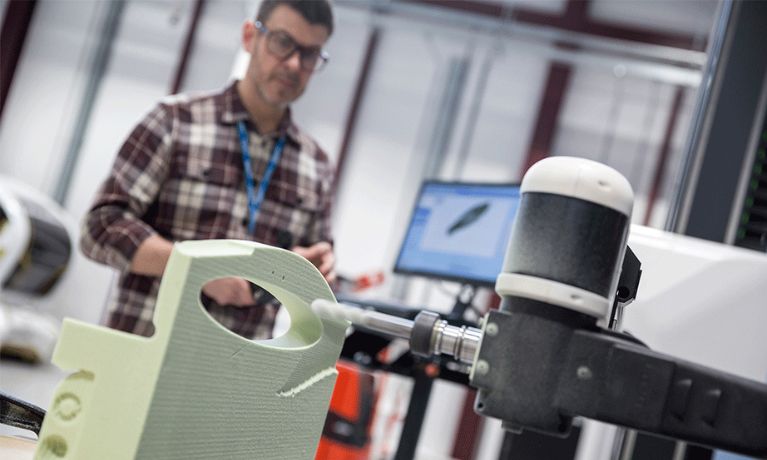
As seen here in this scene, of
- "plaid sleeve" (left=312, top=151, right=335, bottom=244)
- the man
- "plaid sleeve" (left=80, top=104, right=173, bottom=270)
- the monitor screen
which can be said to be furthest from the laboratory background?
"plaid sleeve" (left=80, top=104, right=173, bottom=270)

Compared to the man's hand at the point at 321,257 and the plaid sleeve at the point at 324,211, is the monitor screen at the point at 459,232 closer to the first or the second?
the plaid sleeve at the point at 324,211

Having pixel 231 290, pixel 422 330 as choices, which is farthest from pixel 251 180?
pixel 422 330

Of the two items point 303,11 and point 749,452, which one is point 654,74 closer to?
point 303,11

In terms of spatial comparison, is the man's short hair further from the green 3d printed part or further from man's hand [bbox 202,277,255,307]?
the green 3d printed part

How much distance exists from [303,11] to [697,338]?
1.10 m

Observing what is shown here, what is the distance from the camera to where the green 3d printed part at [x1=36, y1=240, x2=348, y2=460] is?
1.85 ft

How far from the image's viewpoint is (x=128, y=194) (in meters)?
1.74

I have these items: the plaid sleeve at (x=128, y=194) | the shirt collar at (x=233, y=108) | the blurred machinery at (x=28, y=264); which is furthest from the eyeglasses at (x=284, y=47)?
the blurred machinery at (x=28, y=264)

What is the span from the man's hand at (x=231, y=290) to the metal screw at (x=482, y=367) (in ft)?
3.17

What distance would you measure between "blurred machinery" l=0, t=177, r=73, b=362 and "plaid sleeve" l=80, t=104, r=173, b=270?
3.62 m

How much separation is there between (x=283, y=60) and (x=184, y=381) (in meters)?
1.33

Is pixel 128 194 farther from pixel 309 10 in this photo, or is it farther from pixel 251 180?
pixel 309 10

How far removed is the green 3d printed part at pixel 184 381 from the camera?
0.56 meters

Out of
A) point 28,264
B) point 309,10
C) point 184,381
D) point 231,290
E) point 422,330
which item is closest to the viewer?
point 184,381
